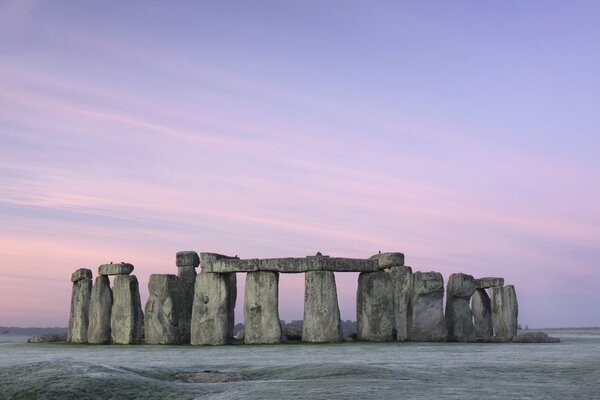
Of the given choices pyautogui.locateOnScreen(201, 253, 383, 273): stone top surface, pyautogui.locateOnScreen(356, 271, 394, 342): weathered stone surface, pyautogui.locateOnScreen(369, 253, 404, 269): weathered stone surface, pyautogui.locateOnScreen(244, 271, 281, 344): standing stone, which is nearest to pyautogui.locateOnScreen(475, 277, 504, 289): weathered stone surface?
pyautogui.locateOnScreen(369, 253, 404, 269): weathered stone surface

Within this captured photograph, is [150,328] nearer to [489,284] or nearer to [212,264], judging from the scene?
[212,264]

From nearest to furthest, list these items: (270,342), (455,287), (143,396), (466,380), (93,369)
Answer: (143,396)
(93,369)
(466,380)
(270,342)
(455,287)

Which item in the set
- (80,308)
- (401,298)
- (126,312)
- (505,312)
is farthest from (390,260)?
(80,308)

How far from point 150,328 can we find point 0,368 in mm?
14992

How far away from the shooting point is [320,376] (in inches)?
454

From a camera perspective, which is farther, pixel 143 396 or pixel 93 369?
pixel 93 369

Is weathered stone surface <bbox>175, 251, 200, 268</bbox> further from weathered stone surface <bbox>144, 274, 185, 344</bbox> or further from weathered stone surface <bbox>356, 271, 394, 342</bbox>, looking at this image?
weathered stone surface <bbox>356, 271, 394, 342</bbox>

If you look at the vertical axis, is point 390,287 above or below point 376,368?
above

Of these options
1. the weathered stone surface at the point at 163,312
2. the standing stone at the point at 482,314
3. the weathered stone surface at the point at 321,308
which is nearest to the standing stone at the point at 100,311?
the weathered stone surface at the point at 163,312

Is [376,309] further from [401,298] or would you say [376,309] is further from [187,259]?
[187,259]

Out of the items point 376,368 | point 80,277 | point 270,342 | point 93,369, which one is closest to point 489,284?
point 270,342

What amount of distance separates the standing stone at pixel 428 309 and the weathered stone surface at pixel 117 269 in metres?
9.26

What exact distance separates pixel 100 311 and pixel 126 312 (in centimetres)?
130

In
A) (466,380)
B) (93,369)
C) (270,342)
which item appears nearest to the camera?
(93,369)
